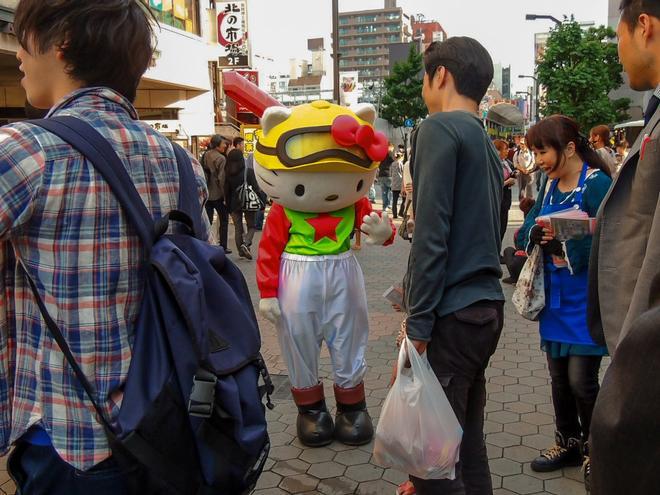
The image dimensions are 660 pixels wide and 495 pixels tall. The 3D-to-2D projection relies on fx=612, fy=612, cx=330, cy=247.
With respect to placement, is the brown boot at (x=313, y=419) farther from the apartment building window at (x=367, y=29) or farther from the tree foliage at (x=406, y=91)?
the apartment building window at (x=367, y=29)

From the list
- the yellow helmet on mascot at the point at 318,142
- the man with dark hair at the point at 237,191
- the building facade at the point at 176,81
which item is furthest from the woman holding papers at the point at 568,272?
the building facade at the point at 176,81

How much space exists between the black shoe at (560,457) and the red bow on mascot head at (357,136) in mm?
1905

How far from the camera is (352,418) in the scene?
3.82m

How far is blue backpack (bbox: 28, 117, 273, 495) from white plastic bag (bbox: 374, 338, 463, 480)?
0.94 meters

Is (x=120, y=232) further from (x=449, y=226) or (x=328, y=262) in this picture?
(x=328, y=262)

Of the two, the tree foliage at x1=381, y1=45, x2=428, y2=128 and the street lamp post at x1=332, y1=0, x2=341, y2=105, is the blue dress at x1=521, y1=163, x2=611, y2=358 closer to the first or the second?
the street lamp post at x1=332, y1=0, x2=341, y2=105

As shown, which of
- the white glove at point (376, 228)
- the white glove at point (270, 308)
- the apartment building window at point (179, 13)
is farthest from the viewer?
the apartment building window at point (179, 13)

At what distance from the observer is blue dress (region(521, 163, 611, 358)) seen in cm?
306

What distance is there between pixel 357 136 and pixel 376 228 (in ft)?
1.93

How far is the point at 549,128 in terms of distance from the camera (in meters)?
3.33

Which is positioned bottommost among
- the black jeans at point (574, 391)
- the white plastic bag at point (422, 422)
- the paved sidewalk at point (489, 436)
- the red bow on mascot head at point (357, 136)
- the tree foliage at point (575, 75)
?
the paved sidewalk at point (489, 436)

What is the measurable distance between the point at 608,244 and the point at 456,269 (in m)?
0.62

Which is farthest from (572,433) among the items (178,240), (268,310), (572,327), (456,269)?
(178,240)

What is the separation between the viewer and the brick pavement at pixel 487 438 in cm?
327
